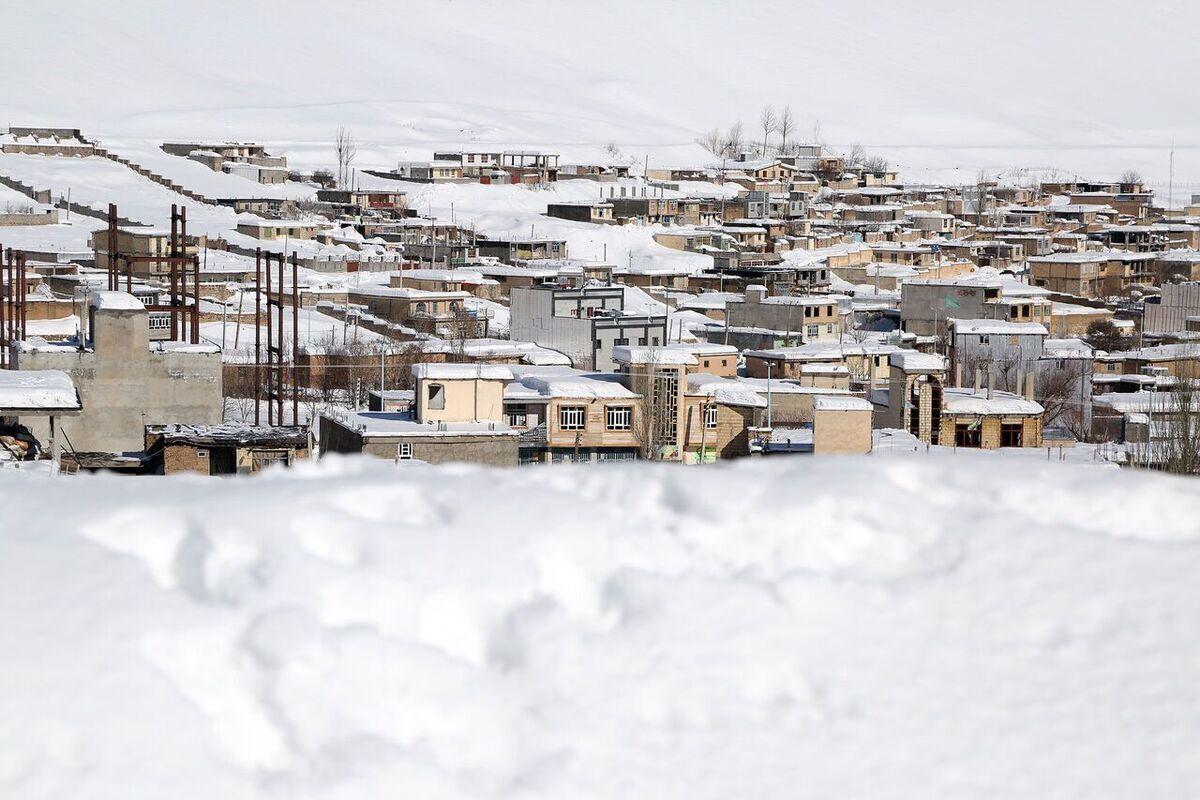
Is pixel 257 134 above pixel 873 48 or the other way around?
the other way around

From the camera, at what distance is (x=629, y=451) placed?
16609mm

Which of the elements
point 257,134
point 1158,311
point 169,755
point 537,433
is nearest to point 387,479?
point 169,755

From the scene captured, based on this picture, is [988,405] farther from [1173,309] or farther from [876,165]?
[876,165]

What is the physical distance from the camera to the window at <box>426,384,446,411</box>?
46.8 ft

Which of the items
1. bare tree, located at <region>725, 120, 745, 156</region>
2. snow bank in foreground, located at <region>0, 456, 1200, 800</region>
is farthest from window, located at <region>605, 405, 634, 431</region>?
bare tree, located at <region>725, 120, 745, 156</region>

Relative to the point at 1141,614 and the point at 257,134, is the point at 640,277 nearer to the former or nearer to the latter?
the point at 1141,614

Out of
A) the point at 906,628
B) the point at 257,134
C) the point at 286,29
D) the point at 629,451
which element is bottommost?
the point at 629,451

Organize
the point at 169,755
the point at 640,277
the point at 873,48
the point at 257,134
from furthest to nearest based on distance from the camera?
the point at 873,48 < the point at 257,134 < the point at 640,277 < the point at 169,755

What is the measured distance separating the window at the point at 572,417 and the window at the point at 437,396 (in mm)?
2101

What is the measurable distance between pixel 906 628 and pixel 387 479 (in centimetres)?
116

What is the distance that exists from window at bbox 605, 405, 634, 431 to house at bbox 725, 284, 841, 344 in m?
12.9

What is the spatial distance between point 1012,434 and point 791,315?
12469mm

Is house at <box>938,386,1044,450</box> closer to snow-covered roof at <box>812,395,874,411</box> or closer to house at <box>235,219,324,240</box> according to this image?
snow-covered roof at <box>812,395,874,411</box>

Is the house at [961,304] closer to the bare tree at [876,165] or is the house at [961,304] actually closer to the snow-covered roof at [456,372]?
the snow-covered roof at [456,372]
